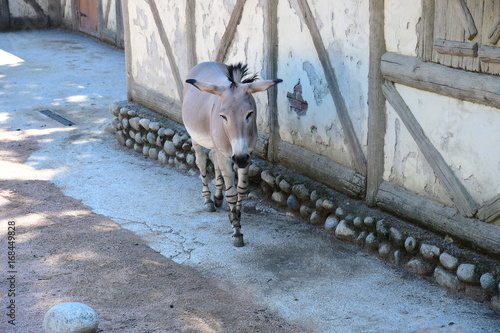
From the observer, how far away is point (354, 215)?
6656 mm

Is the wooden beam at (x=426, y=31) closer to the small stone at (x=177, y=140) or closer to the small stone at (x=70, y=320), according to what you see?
the small stone at (x=70, y=320)

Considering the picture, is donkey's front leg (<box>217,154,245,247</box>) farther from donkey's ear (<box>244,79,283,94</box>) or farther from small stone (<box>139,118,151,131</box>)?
small stone (<box>139,118,151,131</box>)

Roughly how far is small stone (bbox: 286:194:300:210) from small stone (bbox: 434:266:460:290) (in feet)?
6.08

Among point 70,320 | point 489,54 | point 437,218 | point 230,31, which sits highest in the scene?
point 489,54

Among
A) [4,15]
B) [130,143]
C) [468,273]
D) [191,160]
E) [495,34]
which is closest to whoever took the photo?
[495,34]

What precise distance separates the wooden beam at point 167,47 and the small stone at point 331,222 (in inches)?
123

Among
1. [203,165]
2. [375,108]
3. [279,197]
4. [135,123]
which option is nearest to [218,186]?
[203,165]

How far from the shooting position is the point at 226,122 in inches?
247

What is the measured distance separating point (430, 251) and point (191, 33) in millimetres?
4333

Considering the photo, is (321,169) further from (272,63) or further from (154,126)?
(154,126)

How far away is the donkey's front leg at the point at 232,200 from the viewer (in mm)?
6738

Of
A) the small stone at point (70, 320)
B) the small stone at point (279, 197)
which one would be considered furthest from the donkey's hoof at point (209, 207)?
the small stone at point (70, 320)

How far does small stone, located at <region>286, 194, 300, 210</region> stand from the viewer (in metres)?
7.32

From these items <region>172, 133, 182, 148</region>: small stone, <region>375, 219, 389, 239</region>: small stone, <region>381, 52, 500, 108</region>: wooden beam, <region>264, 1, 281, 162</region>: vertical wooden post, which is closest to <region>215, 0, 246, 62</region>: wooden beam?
<region>264, 1, 281, 162</region>: vertical wooden post
